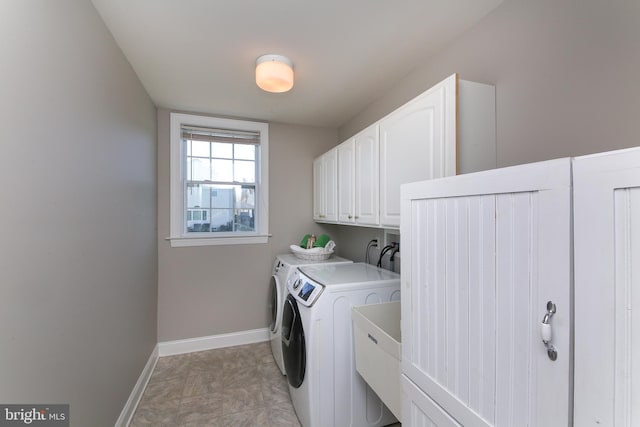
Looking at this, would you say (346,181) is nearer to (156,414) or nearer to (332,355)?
(332,355)

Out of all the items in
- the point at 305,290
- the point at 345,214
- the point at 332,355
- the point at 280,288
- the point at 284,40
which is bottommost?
the point at 332,355

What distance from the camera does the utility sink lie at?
3.86 feet

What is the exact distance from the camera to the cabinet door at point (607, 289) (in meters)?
0.45

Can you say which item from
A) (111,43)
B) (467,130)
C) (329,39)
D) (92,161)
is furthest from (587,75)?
(111,43)

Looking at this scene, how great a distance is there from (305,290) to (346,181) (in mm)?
1010

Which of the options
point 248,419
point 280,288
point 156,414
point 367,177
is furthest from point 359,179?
point 156,414

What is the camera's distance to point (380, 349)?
128 cm

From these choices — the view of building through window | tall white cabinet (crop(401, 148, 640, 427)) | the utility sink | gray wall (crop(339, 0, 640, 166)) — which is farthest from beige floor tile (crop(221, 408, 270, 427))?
gray wall (crop(339, 0, 640, 166))

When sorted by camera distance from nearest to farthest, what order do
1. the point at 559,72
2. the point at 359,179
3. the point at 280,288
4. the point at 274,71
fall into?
1. the point at 559,72
2. the point at 274,71
3. the point at 359,179
4. the point at 280,288

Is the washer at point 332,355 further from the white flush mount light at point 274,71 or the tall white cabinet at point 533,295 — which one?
the white flush mount light at point 274,71

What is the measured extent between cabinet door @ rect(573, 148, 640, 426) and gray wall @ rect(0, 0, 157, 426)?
4.98 feet

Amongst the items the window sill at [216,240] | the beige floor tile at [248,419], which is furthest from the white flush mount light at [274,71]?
the beige floor tile at [248,419]

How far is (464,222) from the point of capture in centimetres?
76

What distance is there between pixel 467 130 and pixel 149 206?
2531mm
